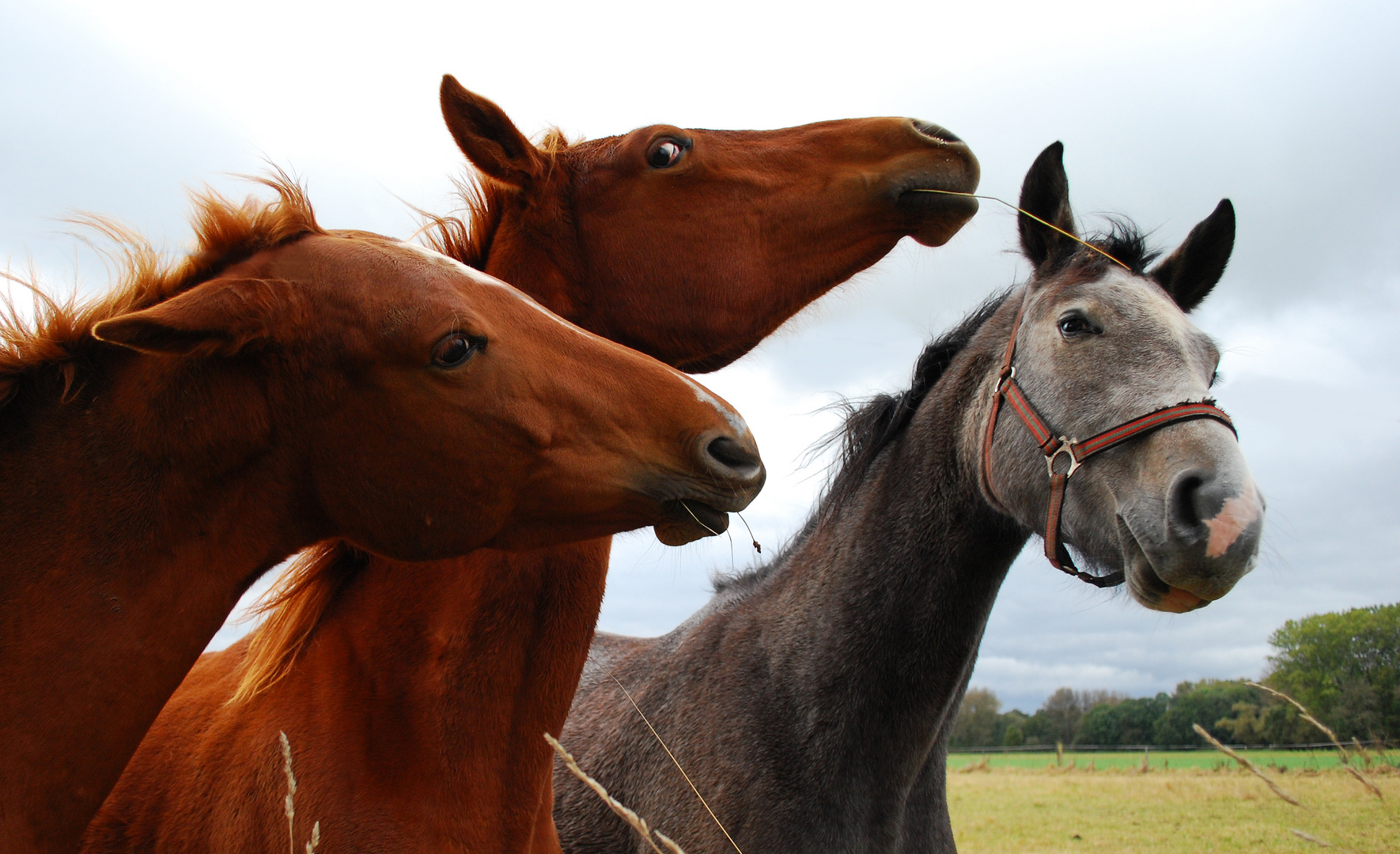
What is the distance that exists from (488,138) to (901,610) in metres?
2.45

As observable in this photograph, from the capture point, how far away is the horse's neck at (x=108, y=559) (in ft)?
5.70

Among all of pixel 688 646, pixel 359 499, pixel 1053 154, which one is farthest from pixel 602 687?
pixel 1053 154

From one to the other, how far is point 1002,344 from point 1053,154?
903mm

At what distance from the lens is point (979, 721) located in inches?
1932

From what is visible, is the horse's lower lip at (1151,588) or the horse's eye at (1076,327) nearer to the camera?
the horse's lower lip at (1151,588)

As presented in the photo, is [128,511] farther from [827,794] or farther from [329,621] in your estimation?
[827,794]

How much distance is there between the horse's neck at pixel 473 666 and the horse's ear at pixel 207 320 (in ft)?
3.03

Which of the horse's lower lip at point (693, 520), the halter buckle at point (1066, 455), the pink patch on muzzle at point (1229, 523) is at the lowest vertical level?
the horse's lower lip at point (693, 520)

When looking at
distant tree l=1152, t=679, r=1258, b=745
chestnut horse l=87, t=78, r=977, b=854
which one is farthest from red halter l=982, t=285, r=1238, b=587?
distant tree l=1152, t=679, r=1258, b=745

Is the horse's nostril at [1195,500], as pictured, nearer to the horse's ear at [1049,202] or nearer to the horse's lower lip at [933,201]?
the horse's lower lip at [933,201]

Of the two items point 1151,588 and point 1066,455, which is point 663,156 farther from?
point 1151,588

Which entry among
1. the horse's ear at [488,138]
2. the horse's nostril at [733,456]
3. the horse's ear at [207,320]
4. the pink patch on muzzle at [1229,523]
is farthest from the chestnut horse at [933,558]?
the horse's ear at [207,320]

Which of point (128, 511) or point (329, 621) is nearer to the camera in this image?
point (128, 511)

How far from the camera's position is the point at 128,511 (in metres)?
1.91
